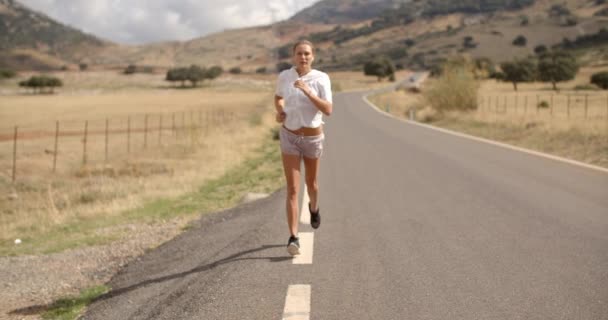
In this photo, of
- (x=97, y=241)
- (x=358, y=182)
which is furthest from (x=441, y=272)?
(x=358, y=182)

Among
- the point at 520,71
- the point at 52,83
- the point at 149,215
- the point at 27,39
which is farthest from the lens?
the point at 27,39

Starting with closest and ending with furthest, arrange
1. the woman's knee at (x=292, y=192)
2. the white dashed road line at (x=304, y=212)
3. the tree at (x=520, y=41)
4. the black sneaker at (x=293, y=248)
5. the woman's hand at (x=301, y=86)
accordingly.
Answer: the woman's hand at (x=301, y=86), the black sneaker at (x=293, y=248), the woman's knee at (x=292, y=192), the white dashed road line at (x=304, y=212), the tree at (x=520, y=41)

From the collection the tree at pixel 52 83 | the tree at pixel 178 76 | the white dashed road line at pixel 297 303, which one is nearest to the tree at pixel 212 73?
the tree at pixel 178 76

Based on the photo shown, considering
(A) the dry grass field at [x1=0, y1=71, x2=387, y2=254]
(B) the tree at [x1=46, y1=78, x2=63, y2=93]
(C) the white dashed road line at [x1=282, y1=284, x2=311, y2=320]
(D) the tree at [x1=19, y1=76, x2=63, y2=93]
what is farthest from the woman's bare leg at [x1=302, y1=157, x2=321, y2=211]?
(B) the tree at [x1=46, y1=78, x2=63, y2=93]

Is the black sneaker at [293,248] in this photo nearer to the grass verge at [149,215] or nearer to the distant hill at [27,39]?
the grass verge at [149,215]

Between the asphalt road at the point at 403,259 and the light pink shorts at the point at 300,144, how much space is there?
0.95 meters

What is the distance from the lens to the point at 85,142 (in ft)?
79.7

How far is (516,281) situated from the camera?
191 inches

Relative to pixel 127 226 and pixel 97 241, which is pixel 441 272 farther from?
pixel 127 226

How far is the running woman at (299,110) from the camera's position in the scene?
5414 millimetres

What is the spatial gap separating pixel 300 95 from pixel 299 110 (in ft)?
0.43

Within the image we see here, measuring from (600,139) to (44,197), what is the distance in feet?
43.7

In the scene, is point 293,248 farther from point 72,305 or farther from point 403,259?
point 72,305

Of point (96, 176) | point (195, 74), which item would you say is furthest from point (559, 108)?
point (195, 74)
